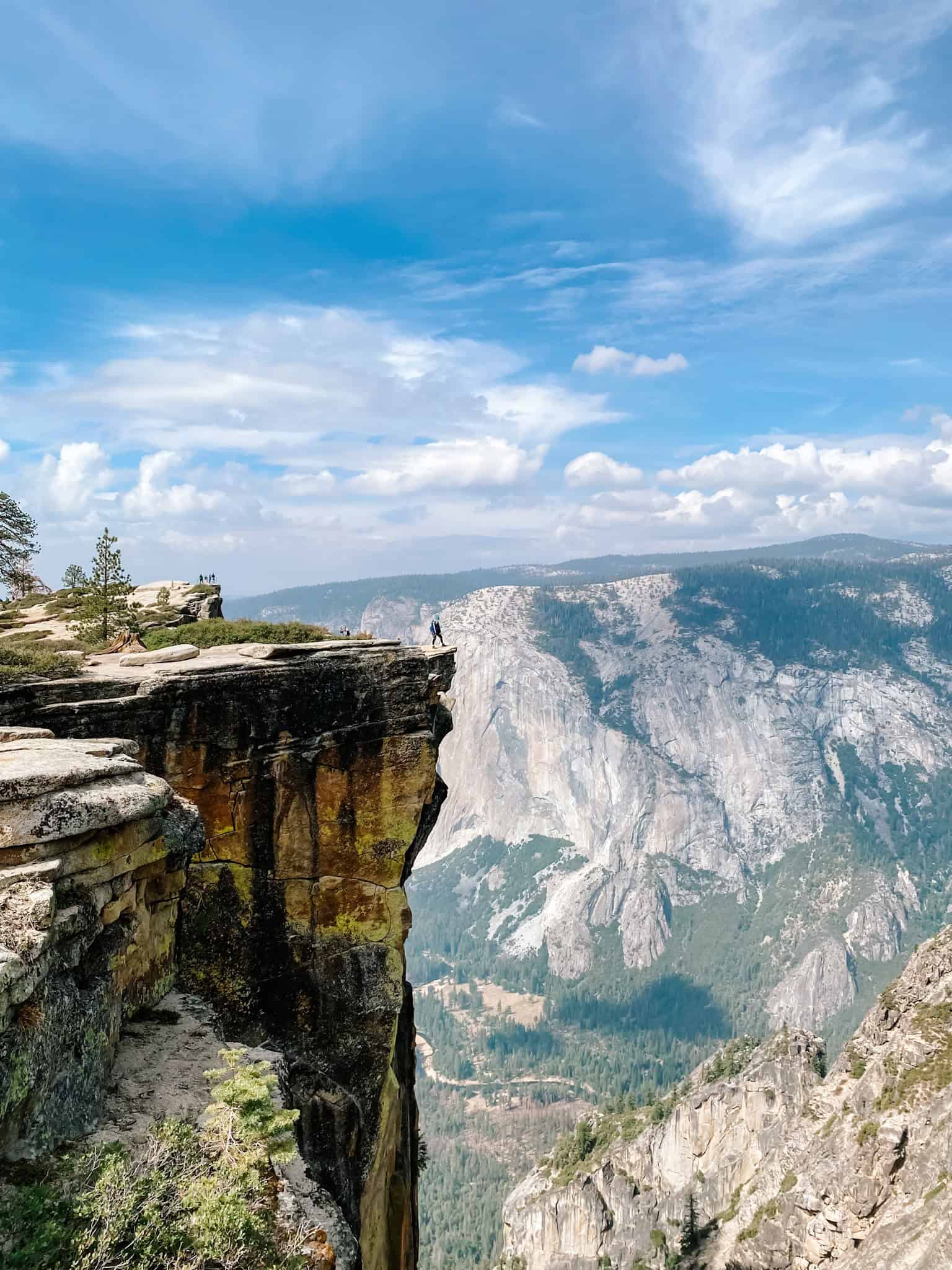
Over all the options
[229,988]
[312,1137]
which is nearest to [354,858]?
[229,988]

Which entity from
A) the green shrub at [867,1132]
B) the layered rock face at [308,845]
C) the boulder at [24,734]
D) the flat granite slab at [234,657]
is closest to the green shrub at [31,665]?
the flat granite slab at [234,657]

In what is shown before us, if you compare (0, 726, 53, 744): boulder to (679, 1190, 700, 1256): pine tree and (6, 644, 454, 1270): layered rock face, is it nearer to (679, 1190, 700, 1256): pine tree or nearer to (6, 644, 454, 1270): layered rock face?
(6, 644, 454, 1270): layered rock face

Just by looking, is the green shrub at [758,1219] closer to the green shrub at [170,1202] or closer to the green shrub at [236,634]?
the green shrub at [236,634]

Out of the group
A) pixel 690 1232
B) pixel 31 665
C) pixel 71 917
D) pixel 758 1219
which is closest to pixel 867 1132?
pixel 758 1219

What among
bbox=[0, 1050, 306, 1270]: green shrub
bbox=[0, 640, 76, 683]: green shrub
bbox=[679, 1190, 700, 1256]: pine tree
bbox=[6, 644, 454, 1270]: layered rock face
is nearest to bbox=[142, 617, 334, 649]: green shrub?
bbox=[6, 644, 454, 1270]: layered rock face

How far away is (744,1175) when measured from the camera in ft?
281

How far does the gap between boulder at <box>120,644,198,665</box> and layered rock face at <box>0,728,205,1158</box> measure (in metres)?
6.05

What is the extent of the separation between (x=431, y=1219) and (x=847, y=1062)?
477 ft

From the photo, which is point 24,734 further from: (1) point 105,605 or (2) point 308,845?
(1) point 105,605

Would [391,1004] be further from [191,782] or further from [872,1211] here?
[872,1211]

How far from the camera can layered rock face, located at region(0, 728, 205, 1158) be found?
38.8 feet

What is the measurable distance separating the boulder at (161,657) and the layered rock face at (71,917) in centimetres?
605

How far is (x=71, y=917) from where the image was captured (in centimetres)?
1344

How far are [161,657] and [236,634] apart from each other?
12.8 feet
